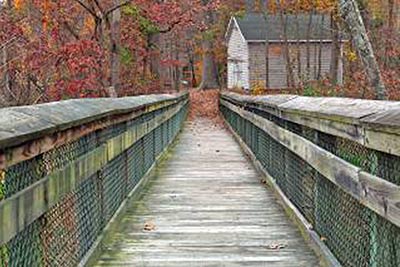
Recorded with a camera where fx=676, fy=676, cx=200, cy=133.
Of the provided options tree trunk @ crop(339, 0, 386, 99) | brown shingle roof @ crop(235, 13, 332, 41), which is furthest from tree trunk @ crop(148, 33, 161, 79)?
tree trunk @ crop(339, 0, 386, 99)

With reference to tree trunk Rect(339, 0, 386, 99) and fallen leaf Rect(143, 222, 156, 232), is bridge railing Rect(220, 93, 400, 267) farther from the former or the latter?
tree trunk Rect(339, 0, 386, 99)

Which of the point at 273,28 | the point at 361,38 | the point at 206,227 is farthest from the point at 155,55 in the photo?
the point at 206,227

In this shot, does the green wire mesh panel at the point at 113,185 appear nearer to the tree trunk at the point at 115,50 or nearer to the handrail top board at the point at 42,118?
the handrail top board at the point at 42,118

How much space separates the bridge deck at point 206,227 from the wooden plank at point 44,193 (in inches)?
28.3

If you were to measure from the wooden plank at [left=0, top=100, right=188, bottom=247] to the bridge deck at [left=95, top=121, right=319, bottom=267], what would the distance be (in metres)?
0.72

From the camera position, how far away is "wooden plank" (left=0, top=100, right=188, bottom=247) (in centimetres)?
253

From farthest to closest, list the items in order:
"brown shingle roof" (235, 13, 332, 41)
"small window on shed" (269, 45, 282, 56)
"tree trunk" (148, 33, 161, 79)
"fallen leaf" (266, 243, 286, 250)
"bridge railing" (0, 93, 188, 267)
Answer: "small window on shed" (269, 45, 282, 56) → "brown shingle roof" (235, 13, 332, 41) → "tree trunk" (148, 33, 161, 79) → "fallen leaf" (266, 243, 286, 250) → "bridge railing" (0, 93, 188, 267)

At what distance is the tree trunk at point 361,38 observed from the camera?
1242 centimetres

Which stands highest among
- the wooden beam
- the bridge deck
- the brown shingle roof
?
the brown shingle roof

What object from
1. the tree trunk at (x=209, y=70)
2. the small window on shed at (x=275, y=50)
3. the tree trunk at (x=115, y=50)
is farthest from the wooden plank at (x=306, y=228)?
the tree trunk at (x=209, y=70)

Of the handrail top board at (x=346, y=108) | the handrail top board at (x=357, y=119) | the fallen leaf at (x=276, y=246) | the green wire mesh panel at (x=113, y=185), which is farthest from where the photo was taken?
the green wire mesh panel at (x=113, y=185)

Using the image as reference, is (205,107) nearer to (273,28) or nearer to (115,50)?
(273,28)

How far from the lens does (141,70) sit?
26.2 m

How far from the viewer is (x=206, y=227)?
18.5ft
